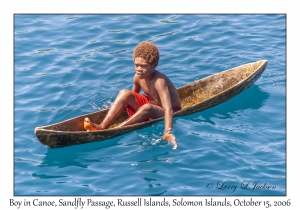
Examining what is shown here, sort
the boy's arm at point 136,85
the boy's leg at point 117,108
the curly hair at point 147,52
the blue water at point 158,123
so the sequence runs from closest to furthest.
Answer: the blue water at point 158,123 < the curly hair at point 147,52 < the boy's leg at point 117,108 < the boy's arm at point 136,85

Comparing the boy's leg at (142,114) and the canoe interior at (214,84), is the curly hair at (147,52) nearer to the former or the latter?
the boy's leg at (142,114)

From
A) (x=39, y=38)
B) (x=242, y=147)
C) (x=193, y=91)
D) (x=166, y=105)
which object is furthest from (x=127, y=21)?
(x=242, y=147)

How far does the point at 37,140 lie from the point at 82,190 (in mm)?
1829

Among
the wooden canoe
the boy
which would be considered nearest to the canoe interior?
the wooden canoe

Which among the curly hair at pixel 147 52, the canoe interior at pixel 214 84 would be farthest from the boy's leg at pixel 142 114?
the canoe interior at pixel 214 84

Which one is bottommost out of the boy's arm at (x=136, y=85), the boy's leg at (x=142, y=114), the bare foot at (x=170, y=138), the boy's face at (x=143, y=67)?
the bare foot at (x=170, y=138)

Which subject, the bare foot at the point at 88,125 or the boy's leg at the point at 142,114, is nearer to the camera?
the bare foot at the point at 88,125

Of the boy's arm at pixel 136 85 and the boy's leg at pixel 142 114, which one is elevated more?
the boy's arm at pixel 136 85

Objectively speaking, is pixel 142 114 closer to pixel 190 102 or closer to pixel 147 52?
pixel 147 52

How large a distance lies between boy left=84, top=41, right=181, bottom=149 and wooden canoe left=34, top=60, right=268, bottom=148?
184 millimetres

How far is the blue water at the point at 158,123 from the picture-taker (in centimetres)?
797

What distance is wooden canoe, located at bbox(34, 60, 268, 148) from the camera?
8.62 metres

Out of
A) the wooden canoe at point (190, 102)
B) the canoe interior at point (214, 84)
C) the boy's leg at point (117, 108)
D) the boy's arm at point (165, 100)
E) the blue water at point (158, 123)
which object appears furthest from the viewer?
the canoe interior at point (214, 84)

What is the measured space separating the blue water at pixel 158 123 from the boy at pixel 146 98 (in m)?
0.25
